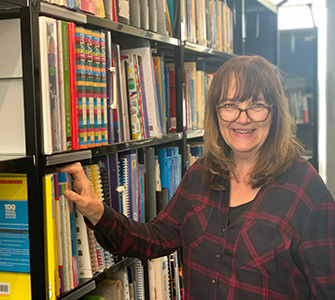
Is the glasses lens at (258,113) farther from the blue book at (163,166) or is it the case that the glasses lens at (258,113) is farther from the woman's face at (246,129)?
the blue book at (163,166)

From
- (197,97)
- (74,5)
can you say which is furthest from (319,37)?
(74,5)

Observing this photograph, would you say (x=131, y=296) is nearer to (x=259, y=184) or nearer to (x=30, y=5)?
(x=259, y=184)

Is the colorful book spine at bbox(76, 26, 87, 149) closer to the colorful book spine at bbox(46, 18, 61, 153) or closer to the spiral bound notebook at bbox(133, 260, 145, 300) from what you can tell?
the colorful book spine at bbox(46, 18, 61, 153)

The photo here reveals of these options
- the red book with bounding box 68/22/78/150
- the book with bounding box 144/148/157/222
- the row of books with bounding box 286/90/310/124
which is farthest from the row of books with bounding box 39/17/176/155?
the row of books with bounding box 286/90/310/124

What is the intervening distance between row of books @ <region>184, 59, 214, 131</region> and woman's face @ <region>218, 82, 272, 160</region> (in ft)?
2.91

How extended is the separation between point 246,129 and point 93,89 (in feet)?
1.54

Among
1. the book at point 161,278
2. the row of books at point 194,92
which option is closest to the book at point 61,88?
the book at point 161,278

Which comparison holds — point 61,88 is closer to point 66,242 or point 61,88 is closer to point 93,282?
point 66,242

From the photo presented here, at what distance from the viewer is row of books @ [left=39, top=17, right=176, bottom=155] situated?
1290 mm

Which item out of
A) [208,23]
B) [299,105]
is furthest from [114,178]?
[299,105]

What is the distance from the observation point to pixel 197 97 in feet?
8.47

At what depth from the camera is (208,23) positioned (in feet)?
8.80

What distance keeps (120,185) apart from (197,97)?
3.22 feet

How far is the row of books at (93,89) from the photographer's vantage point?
4.23ft
